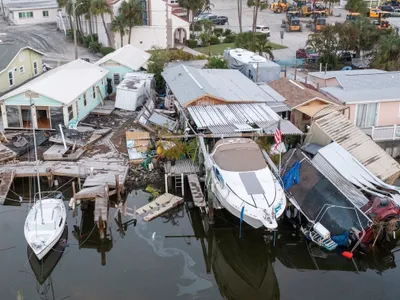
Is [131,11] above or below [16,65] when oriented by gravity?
above

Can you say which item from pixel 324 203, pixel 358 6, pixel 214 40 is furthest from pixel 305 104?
pixel 358 6

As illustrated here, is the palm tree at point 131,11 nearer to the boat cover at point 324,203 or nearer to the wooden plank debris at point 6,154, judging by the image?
the wooden plank debris at point 6,154

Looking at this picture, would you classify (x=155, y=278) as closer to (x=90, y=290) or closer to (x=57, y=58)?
(x=90, y=290)

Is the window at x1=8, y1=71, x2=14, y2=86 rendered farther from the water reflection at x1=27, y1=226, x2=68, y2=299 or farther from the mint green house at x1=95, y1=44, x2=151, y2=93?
the water reflection at x1=27, y1=226, x2=68, y2=299

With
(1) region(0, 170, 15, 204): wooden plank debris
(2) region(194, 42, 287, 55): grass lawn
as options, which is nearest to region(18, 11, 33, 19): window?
A: (2) region(194, 42, 287, 55): grass lawn

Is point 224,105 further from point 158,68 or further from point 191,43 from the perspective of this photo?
point 191,43

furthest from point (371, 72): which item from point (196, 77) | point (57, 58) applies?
point (57, 58)

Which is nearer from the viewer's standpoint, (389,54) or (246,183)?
(246,183)
